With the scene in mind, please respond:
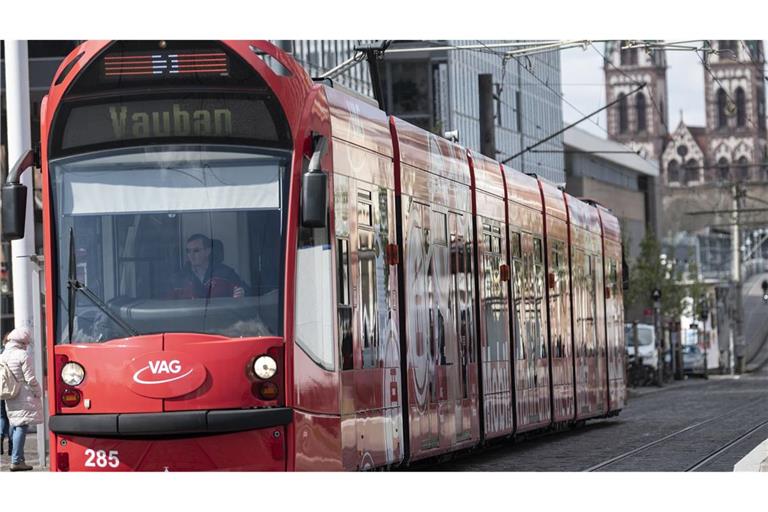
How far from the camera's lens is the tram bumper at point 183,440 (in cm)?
1227

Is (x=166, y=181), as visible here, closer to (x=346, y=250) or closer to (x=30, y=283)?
(x=346, y=250)

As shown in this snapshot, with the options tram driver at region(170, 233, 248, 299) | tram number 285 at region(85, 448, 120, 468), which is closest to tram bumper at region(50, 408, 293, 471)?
tram number 285 at region(85, 448, 120, 468)

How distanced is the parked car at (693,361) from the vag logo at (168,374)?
205ft

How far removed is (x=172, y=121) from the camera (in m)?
12.8

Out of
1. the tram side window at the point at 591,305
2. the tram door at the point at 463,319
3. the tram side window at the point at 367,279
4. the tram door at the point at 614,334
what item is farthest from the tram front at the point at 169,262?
the tram door at the point at 614,334

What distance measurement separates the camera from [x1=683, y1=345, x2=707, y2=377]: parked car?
7562cm

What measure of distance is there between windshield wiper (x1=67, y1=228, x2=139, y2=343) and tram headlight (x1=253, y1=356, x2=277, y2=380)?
33.8 inches

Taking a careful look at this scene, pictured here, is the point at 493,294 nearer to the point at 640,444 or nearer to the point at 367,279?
the point at 640,444

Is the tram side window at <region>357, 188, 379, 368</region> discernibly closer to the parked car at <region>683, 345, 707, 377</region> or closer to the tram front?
the tram front

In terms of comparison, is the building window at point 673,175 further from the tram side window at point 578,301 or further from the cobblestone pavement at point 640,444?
the tram side window at point 578,301

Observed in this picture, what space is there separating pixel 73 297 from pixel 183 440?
130cm

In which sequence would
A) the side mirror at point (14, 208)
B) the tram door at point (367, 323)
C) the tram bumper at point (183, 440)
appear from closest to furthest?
1. the tram bumper at point (183, 440)
2. the side mirror at point (14, 208)
3. the tram door at point (367, 323)
